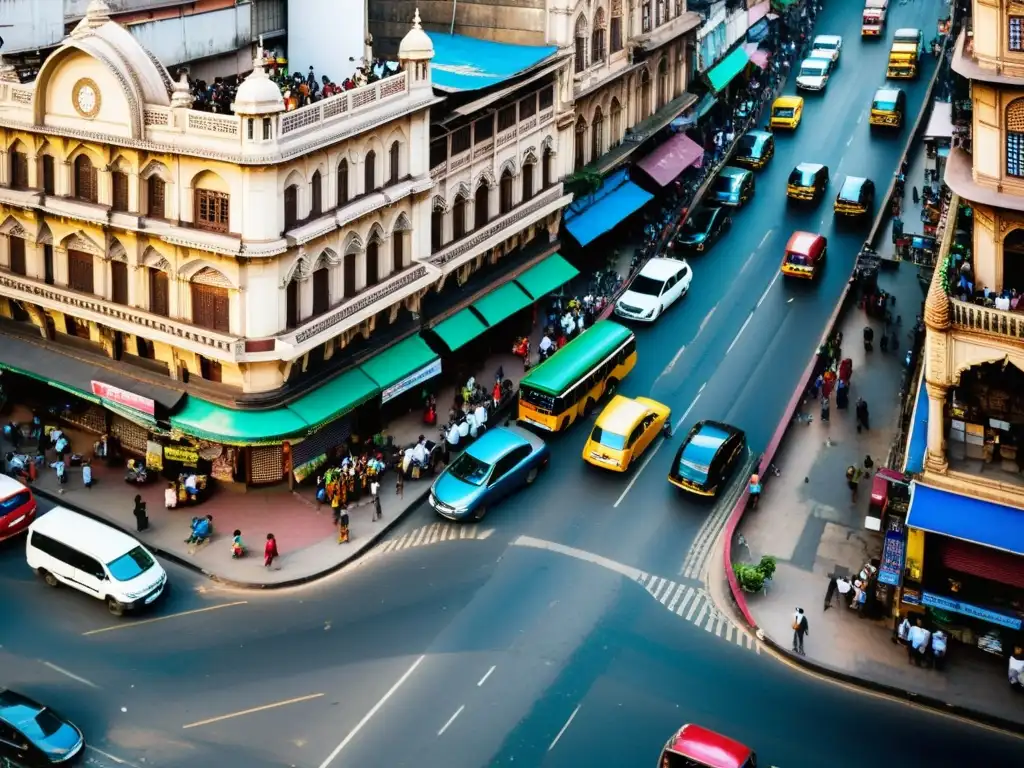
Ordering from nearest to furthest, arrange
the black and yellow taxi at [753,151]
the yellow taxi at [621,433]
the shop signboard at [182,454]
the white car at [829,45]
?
the shop signboard at [182,454]
the yellow taxi at [621,433]
the black and yellow taxi at [753,151]
the white car at [829,45]

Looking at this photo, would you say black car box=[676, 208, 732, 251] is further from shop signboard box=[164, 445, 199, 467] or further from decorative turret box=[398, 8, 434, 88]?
shop signboard box=[164, 445, 199, 467]

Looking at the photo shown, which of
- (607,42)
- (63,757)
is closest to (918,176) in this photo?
(607,42)

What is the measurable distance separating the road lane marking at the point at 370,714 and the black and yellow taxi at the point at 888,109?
178 ft

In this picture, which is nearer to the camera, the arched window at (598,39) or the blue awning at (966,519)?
the blue awning at (966,519)

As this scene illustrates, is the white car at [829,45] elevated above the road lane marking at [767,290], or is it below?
above

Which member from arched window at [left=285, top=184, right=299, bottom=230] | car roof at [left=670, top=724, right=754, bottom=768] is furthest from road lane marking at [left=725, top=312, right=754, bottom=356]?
car roof at [left=670, top=724, right=754, bottom=768]

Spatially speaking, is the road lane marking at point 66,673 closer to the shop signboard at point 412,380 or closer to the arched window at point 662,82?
the shop signboard at point 412,380

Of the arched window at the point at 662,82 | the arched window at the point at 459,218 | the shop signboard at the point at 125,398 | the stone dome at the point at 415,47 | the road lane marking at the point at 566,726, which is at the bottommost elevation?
the road lane marking at the point at 566,726

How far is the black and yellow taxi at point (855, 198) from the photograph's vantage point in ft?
235

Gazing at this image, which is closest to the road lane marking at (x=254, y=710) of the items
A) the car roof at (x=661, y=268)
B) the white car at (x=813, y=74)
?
the car roof at (x=661, y=268)

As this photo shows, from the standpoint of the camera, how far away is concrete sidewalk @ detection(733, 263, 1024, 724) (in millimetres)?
41125

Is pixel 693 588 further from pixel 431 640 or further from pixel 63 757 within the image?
pixel 63 757

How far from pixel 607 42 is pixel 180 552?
3465 centimetres

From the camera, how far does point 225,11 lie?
5534 cm
